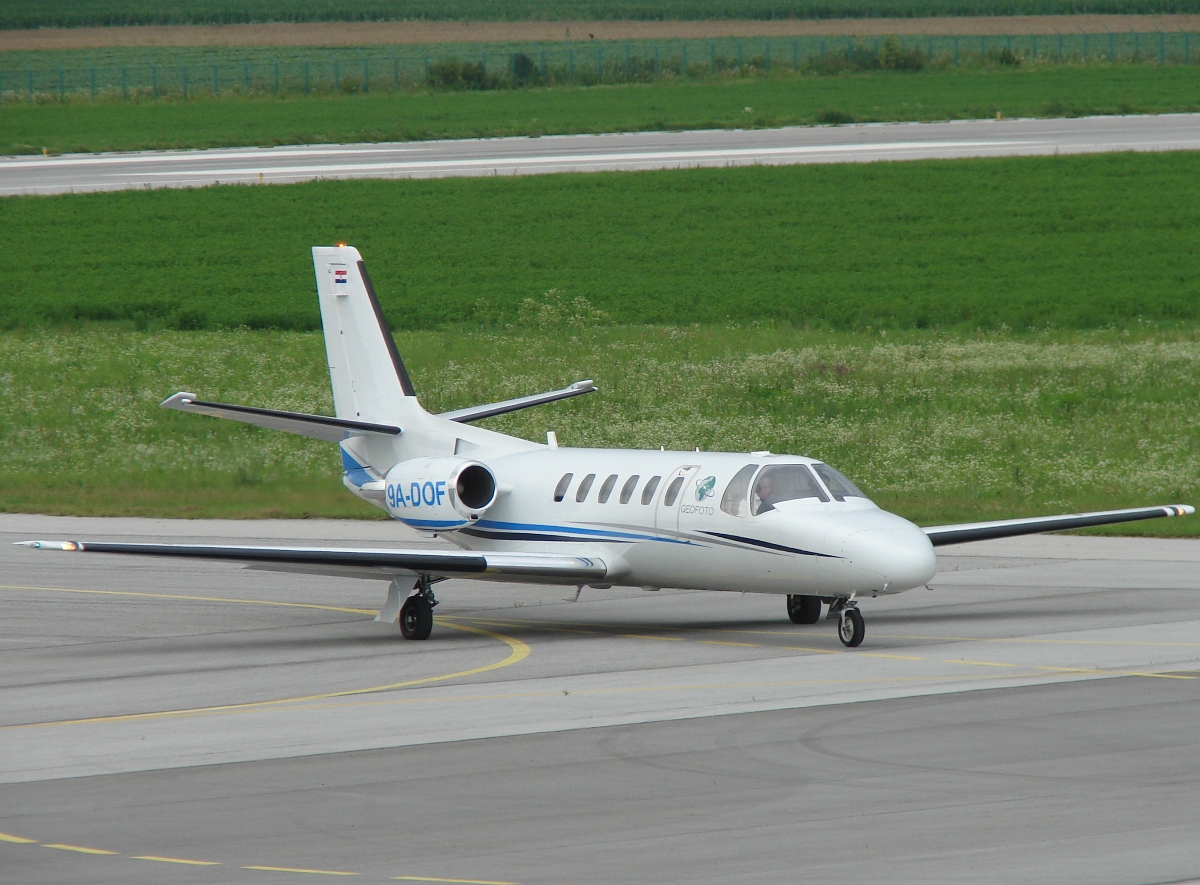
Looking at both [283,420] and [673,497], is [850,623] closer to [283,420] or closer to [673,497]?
[673,497]

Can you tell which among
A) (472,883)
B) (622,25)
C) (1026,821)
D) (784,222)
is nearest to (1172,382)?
(784,222)

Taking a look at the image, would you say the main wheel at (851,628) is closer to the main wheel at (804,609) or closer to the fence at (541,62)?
the main wheel at (804,609)

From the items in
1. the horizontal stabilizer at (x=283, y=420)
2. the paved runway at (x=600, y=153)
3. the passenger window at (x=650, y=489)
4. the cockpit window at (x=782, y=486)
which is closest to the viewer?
the cockpit window at (x=782, y=486)

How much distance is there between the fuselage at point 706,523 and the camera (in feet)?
62.5

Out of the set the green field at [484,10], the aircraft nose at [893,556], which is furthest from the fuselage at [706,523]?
the green field at [484,10]

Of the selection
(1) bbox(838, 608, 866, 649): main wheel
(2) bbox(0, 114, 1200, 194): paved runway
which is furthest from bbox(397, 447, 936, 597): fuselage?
(2) bbox(0, 114, 1200, 194): paved runway

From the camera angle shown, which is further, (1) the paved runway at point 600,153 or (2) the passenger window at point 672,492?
(1) the paved runway at point 600,153

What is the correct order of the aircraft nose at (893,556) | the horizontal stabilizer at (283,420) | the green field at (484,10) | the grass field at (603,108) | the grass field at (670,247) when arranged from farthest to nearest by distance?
the green field at (484,10) < the grass field at (603,108) < the grass field at (670,247) < the horizontal stabilizer at (283,420) < the aircraft nose at (893,556)

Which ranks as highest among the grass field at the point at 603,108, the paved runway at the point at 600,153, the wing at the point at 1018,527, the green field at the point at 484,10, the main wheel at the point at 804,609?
the green field at the point at 484,10

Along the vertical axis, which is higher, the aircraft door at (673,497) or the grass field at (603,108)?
the grass field at (603,108)

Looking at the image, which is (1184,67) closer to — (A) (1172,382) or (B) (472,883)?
(A) (1172,382)

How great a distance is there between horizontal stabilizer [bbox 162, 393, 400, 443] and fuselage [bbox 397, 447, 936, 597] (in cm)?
204

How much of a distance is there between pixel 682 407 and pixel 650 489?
63.7ft

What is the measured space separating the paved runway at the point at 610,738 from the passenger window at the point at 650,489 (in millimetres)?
1742
